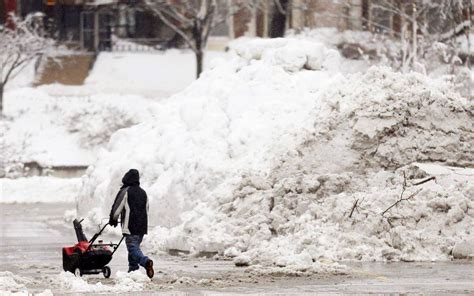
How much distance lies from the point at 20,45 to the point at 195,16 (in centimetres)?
723

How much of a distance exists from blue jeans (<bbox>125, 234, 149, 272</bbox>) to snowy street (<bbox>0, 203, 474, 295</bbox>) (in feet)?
0.97

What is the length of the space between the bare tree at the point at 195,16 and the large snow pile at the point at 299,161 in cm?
3002

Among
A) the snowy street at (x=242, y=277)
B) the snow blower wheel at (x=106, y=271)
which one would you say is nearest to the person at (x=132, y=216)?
the snow blower wheel at (x=106, y=271)

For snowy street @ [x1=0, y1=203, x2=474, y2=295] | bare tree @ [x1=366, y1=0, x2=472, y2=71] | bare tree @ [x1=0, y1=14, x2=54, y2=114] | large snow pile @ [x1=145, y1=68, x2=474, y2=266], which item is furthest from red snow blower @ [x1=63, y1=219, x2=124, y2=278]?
bare tree @ [x1=0, y1=14, x2=54, y2=114]

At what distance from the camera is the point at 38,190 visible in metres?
35.9

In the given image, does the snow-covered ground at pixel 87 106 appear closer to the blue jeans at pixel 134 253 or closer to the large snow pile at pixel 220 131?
the large snow pile at pixel 220 131

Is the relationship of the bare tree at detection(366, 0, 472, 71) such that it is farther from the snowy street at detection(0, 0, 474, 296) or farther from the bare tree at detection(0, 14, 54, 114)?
the snowy street at detection(0, 0, 474, 296)

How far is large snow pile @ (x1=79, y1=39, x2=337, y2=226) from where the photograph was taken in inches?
862

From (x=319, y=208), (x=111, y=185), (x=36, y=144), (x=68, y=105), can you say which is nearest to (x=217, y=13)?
(x=68, y=105)

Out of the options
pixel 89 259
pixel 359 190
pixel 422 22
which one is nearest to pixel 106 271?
pixel 89 259

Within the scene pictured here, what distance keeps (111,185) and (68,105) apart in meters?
29.4

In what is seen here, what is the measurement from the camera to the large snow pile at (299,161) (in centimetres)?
Result: 1928

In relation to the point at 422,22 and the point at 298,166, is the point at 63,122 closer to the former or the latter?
the point at 422,22

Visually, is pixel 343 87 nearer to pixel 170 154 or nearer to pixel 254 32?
pixel 170 154
